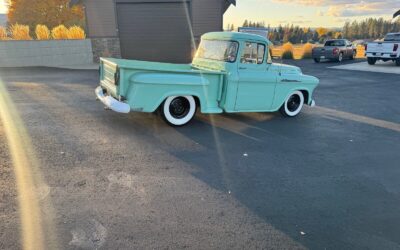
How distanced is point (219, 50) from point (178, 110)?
165cm

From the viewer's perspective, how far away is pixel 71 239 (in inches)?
115

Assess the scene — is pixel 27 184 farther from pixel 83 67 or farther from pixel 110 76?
pixel 83 67

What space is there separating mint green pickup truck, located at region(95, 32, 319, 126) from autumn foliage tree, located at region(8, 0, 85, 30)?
25.3 metres

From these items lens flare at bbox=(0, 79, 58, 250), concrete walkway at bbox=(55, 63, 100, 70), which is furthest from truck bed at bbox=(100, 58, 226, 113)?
concrete walkway at bbox=(55, 63, 100, 70)

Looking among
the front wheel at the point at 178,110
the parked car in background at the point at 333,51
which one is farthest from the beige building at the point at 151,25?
the front wheel at the point at 178,110

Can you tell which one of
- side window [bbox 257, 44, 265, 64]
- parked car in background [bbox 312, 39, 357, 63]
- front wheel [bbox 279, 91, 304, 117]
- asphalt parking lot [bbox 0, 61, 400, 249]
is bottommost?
asphalt parking lot [bbox 0, 61, 400, 249]

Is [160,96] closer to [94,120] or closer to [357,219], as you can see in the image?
[94,120]

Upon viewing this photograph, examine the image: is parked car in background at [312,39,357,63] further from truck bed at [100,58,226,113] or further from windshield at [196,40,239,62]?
truck bed at [100,58,226,113]

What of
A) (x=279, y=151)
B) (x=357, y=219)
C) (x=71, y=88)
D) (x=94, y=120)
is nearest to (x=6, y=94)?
(x=71, y=88)

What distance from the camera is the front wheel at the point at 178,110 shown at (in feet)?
20.1

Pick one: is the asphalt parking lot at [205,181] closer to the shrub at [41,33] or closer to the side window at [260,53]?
the side window at [260,53]

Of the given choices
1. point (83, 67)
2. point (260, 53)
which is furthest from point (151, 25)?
point (260, 53)

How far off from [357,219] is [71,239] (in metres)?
2.93

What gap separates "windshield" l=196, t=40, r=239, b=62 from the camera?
6.50 m
